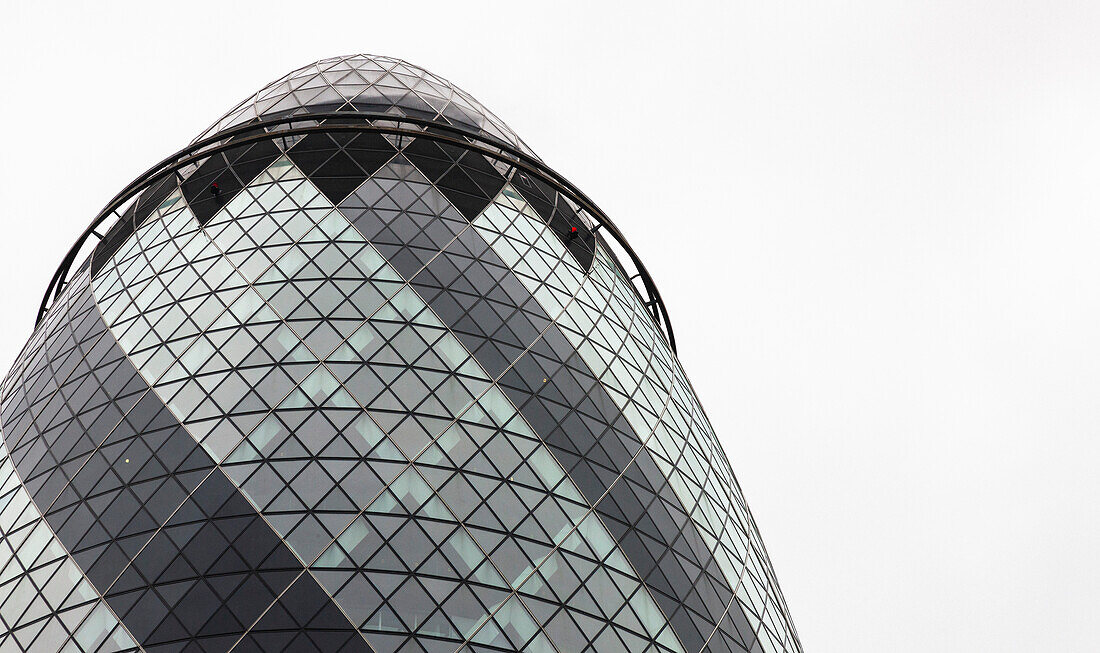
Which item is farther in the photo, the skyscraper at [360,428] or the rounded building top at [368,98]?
the rounded building top at [368,98]

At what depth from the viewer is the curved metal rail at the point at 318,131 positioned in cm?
3638

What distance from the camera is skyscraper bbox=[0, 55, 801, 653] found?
27859mm

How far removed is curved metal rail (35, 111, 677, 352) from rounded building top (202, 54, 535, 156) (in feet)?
3.81

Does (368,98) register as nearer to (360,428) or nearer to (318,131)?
(318,131)

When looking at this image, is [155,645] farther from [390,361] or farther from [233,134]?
[233,134]

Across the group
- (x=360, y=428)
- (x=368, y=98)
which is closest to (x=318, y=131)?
(x=368, y=98)

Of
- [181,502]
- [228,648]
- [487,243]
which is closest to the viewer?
[228,648]

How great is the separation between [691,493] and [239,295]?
46.1 ft

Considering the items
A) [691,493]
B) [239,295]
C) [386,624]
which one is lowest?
[691,493]

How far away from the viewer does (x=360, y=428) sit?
30.0 meters

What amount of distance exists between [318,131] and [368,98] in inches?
158

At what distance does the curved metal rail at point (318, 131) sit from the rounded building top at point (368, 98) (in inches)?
45.7

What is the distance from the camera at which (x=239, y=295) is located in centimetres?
3306

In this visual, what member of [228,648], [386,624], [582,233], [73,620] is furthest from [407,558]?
[582,233]
